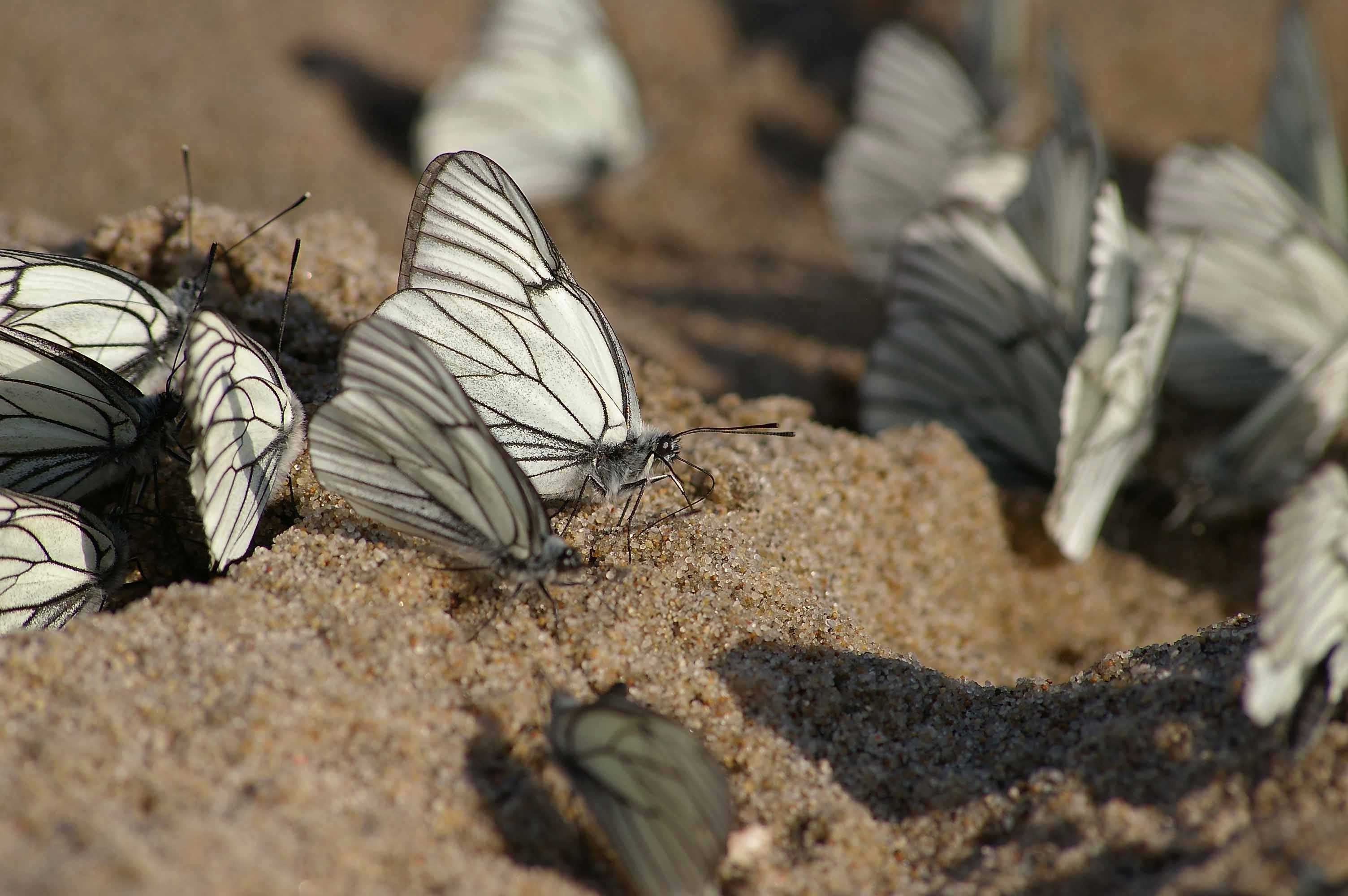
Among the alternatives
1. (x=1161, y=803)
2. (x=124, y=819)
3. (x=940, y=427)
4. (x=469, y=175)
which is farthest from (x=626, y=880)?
(x=940, y=427)

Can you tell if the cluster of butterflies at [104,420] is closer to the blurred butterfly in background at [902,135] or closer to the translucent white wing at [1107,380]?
the translucent white wing at [1107,380]

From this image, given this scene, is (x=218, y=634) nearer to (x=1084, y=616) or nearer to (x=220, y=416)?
(x=220, y=416)

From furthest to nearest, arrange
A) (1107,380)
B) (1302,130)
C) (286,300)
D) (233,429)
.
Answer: (1302,130) < (1107,380) < (286,300) < (233,429)

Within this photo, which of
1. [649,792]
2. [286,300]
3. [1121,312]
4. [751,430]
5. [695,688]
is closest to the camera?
[649,792]

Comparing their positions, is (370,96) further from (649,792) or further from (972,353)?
(649,792)

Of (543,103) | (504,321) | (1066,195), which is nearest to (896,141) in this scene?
(1066,195)
